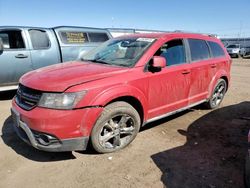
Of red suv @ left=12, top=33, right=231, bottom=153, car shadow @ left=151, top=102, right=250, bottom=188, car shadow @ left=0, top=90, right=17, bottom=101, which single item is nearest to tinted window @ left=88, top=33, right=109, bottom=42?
car shadow @ left=0, top=90, right=17, bottom=101

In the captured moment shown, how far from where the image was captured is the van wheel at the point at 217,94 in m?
5.85

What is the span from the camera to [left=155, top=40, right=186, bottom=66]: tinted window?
4340 millimetres

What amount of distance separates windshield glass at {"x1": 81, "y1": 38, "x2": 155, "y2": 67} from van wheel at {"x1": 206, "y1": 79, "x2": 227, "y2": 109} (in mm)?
2405

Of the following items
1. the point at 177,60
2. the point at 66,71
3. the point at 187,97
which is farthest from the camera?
the point at 187,97

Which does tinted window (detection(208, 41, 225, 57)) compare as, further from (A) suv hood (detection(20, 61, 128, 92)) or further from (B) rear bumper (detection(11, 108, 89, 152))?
(B) rear bumper (detection(11, 108, 89, 152))

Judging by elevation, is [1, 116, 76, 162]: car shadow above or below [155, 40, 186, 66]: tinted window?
below

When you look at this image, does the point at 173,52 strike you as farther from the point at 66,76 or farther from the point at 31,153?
the point at 31,153

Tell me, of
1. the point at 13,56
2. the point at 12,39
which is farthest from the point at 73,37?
the point at 13,56

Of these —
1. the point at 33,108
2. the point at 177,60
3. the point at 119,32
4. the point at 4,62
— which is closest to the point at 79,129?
the point at 33,108

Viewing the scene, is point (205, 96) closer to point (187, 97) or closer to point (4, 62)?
point (187, 97)

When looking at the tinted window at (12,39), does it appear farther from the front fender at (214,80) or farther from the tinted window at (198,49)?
the front fender at (214,80)

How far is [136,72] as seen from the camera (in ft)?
12.5

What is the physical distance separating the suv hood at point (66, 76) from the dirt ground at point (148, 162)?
3.51ft

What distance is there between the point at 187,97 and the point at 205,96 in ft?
2.56
